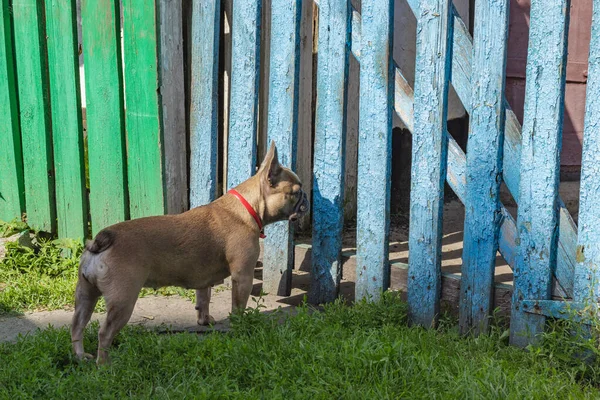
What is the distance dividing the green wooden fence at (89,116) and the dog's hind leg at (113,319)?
5.83 ft

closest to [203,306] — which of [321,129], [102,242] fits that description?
[102,242]

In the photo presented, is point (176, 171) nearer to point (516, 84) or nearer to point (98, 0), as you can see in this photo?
point (98, 0)

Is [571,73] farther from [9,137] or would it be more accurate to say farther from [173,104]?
[9,137]

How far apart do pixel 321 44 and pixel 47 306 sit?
107 inches

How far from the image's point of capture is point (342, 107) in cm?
493

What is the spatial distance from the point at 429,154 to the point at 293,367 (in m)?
1.53

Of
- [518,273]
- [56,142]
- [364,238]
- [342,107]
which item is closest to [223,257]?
[364,238]

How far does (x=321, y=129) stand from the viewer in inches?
199

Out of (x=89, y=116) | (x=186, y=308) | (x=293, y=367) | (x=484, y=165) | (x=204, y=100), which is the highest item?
(x=204, y=100)

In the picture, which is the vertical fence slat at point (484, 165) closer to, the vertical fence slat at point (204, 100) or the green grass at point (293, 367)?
the green grass at point (293, 367)

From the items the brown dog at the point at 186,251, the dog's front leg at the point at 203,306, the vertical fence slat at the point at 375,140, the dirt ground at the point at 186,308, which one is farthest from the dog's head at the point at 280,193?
the dirt ground at the point at 186,308

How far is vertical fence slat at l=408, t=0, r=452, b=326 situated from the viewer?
4.35 meters

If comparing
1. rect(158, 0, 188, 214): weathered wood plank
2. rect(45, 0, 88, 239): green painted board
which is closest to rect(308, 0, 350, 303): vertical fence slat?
rect(158, 0, 188, 214): weathered wood plank

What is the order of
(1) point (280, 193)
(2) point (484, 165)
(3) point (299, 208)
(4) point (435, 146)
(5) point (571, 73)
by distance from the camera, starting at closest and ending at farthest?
(2) point (484, 165) < (4) point (435, 146) < (1) point (280, 193) < (3) point (299, 208) < (5) point (571, 73)
